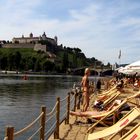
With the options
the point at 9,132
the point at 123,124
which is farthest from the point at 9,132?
the point at 123,124

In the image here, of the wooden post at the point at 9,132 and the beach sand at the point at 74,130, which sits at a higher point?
the wooden post at the point at 9,132

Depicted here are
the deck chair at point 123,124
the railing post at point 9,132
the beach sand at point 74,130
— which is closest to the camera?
the railing post at point 9,132

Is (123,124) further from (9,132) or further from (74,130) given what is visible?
(9,132)

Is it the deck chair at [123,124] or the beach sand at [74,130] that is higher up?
the deck chair at [123,124]

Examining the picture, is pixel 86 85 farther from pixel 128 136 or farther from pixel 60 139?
pixel 128 136

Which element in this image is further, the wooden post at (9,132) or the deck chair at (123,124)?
the deck chair at (123,124)

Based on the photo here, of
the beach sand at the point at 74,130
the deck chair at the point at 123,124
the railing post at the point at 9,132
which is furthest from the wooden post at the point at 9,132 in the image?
the beach sand at the point at 74,130

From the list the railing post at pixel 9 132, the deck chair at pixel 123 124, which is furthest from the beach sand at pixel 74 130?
the railing post at pixel 9 132

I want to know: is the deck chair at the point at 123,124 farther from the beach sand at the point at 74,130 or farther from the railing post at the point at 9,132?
the railing post at the point at 9,132

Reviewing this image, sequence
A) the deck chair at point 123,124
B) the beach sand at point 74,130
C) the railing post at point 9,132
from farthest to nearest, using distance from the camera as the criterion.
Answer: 1. the beach sand at point 74,130
2. the deck chair at point 123,124
3. the railing post at point 9,132

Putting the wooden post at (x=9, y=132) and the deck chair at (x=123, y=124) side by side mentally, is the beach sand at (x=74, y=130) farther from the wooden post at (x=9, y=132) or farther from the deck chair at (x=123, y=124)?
the wooden post at (x=9, y=132)

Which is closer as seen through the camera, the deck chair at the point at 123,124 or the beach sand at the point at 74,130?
the deck chair at the point at 123,124

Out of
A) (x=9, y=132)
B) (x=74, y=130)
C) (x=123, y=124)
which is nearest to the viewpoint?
(x=9, y=132)

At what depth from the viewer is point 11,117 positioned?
28062mm
